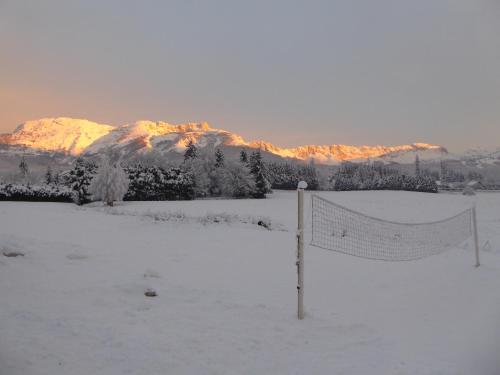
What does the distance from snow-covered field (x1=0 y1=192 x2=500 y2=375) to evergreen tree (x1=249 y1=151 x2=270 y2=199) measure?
38610 mm

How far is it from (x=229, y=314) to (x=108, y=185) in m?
29.5

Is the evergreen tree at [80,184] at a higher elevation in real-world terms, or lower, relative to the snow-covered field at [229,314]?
higher

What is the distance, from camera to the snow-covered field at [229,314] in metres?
3.86

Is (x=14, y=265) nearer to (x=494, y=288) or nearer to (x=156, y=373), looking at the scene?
(x=156, y=373)

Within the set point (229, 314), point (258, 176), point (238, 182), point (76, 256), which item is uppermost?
point (258, 176)


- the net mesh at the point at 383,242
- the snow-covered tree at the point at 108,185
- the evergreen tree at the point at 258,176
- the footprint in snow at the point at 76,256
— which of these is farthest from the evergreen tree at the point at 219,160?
the footprint in snow at the point at 76,256

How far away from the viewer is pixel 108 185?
105 feet

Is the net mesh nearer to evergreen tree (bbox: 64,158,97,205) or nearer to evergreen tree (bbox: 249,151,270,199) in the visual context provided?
evergreen tree (bbox: 64,158,97,205)

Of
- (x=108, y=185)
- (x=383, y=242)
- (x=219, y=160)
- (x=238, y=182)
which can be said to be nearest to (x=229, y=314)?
(x=383, y=242)

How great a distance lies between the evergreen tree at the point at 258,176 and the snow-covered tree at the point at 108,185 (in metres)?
20.7

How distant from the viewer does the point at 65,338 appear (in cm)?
401

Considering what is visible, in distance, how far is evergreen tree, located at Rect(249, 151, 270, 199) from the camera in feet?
162

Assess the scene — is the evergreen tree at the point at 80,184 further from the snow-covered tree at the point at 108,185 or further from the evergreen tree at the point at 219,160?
the evergreen tree at the point at 219,160

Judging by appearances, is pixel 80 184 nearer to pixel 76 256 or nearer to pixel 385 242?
pixel 76 256
